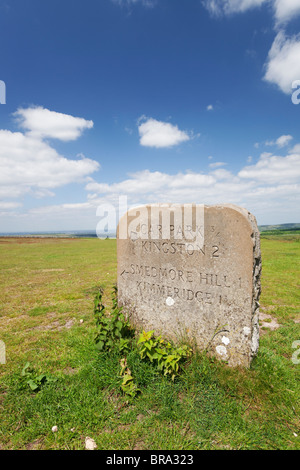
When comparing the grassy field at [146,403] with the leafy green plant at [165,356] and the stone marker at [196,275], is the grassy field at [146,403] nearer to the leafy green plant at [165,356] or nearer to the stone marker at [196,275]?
the leafy green plant at [165,356]

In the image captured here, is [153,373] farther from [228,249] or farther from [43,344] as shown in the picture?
[43,344]

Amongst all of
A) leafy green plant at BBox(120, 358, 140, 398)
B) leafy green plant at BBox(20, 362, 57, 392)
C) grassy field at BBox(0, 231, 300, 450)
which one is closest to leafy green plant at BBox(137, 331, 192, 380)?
grassy field at BBox(0, 231, 300, 450)

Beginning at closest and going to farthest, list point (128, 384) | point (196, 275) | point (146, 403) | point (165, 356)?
Result: 1. point (146, 403)
2. point (128, 384)
3. point (165, 356)
4. point (196, 275)

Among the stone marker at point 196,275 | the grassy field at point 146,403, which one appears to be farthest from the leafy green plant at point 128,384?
the stone marker at point 196,275

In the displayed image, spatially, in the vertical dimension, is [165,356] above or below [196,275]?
below

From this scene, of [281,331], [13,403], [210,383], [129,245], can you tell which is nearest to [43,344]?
[13,403]

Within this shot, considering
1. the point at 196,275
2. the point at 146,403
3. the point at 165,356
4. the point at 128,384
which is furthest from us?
the point at 196,275

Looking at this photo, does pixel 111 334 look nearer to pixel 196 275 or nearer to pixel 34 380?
pixel 34 380

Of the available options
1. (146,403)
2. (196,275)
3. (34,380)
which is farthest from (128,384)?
(196,275)

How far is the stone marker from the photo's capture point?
3.06m

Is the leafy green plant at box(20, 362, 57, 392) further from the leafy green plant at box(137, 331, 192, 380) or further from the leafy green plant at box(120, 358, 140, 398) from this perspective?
the leafy green plant at box(137, 331, 192, 380)

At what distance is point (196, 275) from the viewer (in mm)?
3430

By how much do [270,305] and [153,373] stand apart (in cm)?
486

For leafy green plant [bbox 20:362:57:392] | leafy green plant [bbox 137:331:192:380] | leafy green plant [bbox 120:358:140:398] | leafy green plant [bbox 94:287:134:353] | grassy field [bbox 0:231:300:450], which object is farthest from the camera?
leafy green plant [bbox 94:287:134:353]
